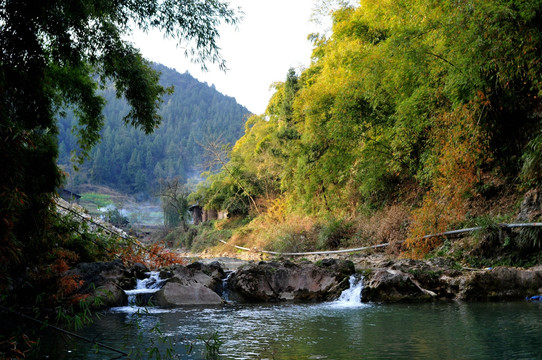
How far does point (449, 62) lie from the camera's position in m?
9.16

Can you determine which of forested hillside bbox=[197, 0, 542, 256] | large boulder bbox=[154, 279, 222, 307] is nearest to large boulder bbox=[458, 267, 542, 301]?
forested hillside bbox=[197, 0, 542, 256]

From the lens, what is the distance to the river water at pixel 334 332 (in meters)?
4.29

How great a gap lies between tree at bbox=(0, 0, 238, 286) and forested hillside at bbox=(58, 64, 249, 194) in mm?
83205

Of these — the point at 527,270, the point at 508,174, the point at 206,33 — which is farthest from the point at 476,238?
the point at 206,33

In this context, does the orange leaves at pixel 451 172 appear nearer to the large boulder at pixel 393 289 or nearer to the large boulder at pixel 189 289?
the large boulder at pixel 393 289

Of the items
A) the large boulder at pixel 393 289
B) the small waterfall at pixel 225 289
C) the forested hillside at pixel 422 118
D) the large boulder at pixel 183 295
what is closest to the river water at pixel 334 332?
the large boulder at pixel 393 289

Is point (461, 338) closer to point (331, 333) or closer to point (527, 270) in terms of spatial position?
point (331, 333)

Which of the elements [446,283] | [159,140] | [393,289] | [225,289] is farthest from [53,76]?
[159,140]

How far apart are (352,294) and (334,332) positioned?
3427 mm

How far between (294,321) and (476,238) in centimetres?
523

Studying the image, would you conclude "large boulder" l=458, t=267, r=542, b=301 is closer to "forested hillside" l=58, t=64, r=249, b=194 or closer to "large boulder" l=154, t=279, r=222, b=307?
"large boulder" l=154, t=279, r=222, b=307

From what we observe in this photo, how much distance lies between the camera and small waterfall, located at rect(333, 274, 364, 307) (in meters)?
8.40

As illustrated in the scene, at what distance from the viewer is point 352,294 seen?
28.6 ft

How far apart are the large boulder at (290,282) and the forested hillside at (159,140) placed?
8227 cm
